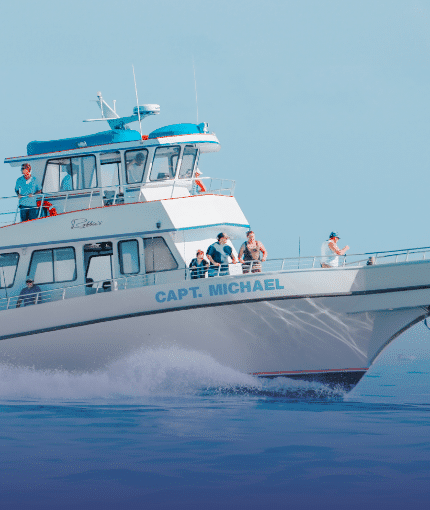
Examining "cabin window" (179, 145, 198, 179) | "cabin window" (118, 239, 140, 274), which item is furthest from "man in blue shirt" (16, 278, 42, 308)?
"cabin window" (179, 145, 198, 179)

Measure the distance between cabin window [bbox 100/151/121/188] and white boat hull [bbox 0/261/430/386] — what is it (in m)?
2.96

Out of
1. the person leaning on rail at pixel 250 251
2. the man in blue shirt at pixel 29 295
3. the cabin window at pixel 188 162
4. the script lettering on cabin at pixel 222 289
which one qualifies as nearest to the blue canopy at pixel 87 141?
the cabin window at pixel 188 162

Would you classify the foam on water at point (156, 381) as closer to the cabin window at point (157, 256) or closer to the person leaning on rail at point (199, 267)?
the person leaning on rail at point (199, 267)

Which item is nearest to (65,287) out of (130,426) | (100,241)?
(100,241)

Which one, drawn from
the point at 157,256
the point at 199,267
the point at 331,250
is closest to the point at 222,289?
the point at 199,267

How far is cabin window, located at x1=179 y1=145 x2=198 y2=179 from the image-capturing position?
46.7ft

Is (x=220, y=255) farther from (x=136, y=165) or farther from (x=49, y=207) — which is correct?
(x=49, y=207)

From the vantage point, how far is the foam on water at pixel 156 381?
11766mm

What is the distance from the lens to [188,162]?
566 inches

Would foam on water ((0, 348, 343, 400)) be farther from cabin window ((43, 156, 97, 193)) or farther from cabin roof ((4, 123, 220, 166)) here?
cabin roof ((4, 123, 220, 166))

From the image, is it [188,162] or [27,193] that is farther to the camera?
[188,162]

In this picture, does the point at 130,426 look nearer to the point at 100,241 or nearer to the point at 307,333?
the point at 307,333

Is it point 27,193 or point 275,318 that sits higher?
point 27,193

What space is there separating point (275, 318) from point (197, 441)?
4011 mm
